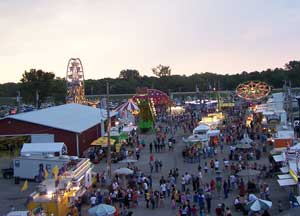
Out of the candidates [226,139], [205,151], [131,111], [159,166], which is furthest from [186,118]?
[159,166]

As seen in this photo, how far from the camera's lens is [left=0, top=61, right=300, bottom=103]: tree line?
295ft

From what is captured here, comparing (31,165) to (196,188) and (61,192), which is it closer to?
(61,192)

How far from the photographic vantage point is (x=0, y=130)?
3678 cm

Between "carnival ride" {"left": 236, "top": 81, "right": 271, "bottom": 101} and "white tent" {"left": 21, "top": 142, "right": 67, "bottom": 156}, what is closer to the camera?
"white tent" {"left": 21, "top": 142, "right": 67, "bottom": 156}

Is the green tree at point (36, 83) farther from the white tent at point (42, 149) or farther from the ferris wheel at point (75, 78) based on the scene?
the white tent at point (42, 149)

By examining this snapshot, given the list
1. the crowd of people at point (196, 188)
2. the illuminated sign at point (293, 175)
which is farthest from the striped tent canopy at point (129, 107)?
the illuminated sign at point (293, 175)

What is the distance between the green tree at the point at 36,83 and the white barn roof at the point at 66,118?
136ft

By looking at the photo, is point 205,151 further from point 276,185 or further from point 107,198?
point 107,198

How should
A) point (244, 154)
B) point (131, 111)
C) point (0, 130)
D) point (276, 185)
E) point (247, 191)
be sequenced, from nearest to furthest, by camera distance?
point (247, 191) < point (276, 185) < point (244, 154) < point (0, 130) < point (131, 111)

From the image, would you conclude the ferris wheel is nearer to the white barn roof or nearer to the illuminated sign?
the white barn roof

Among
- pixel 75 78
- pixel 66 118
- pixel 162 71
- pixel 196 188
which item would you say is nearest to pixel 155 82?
pixel 162 71

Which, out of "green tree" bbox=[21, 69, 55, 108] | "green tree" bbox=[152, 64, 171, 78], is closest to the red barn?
"green tree" bbox=[21, 69, 55, 108]

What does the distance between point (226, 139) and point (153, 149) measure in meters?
6.06

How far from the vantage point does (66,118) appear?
40438 mm
